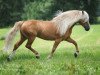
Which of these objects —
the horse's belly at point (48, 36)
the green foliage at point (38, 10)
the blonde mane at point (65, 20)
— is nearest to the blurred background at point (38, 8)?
the green foliage at point (38, 10)

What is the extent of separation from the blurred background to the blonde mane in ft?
149

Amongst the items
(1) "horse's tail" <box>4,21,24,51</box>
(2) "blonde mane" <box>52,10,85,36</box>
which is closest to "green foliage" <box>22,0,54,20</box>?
(2) "blonde mane" <box>52,10,85,36</box>

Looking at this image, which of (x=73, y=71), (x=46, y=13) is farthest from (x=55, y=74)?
(x=46, y=13)

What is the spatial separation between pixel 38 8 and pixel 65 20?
56.8 meters

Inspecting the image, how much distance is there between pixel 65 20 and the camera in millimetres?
15805

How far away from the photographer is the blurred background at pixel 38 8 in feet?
210

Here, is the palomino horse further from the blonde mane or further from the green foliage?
the green foliage

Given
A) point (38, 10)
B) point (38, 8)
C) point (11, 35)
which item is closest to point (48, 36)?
point (11, 35)

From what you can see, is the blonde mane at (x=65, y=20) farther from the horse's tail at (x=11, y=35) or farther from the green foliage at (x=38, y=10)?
the green foliage at (x=38, y=10)

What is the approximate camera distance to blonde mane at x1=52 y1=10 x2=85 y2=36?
1569cm

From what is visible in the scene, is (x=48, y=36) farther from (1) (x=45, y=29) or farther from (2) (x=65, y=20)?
(2) (x=65, y=20)

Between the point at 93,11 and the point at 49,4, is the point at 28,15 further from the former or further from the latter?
the point at 93,11

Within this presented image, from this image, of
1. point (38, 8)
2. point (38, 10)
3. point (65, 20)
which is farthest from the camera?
point (38, 8)

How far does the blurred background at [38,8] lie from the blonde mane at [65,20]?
4546cm
